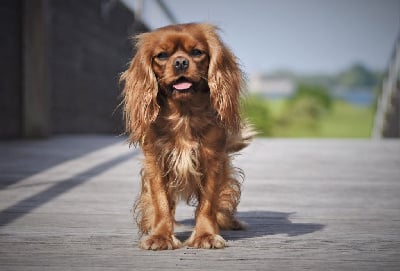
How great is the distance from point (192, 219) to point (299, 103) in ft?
94.3

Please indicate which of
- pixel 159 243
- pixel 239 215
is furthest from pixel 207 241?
pixel 239 215

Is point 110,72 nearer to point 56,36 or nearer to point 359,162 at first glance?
point 56,36

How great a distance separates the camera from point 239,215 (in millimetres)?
3197

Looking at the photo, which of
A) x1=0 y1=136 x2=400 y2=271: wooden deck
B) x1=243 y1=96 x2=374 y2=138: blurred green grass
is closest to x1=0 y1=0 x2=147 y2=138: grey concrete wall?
x1=0 y1=136 x2=400 y2=271: wooden deck

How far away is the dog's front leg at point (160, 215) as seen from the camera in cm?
241

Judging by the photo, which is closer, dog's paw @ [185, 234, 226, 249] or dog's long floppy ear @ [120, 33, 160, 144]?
dog's paw @ [185, 234, 226, 249]

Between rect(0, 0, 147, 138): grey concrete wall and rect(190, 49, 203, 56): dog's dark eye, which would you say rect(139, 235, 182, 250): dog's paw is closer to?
rect(190, 49, 203, 56): dog's dark eye

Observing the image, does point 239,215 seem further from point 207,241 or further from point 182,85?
point 182,85

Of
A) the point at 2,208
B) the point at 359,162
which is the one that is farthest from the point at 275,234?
the point at 359,162

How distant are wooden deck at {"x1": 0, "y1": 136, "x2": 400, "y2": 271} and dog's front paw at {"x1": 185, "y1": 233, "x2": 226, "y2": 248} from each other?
0.04m

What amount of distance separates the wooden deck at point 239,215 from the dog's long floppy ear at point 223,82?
0.50m

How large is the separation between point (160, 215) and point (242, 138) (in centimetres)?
63

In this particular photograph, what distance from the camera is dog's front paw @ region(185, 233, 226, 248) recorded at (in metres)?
2.36

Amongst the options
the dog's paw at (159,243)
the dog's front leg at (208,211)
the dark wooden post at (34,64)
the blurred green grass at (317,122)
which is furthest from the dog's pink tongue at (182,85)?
the blurred green grass at (317,122)
